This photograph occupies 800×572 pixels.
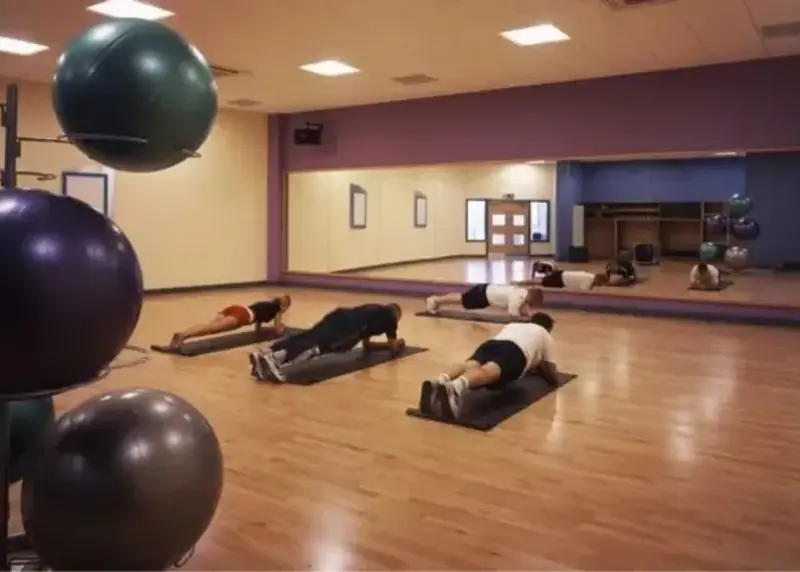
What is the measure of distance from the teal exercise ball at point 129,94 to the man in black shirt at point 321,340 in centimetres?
266

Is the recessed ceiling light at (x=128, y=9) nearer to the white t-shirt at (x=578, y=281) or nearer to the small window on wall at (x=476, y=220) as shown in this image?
the white t-shirt at (x=578, y=281)

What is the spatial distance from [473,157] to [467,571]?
23.9 ft

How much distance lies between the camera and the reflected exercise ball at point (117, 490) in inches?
70.8

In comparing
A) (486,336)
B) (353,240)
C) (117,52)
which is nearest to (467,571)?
(117,52)

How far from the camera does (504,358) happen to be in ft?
13.1

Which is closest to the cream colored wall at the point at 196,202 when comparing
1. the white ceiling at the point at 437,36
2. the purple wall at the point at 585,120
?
the white ceiling at the point at 437,36

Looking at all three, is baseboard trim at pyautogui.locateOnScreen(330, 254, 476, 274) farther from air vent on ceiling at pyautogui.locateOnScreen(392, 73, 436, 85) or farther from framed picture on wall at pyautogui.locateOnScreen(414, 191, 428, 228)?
air vent on ceiling at pyautogui.locateOnScreen(392, 73, 436, 85)

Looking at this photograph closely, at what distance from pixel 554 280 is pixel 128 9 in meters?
5.42

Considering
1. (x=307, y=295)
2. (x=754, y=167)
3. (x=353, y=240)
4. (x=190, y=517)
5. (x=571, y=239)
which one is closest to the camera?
(x=190, y=517)

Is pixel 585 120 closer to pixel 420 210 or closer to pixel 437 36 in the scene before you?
pixel 437 36

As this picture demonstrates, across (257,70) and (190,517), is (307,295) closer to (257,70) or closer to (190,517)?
(257,70)

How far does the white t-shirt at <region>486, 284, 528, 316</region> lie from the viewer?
705 centimetres

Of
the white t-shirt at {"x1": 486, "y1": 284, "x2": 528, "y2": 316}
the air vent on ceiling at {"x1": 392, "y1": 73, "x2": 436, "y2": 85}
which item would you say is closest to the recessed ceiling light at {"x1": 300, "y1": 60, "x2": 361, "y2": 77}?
the air vent on ceiling at {"x1": 392, "y1": 73, "x2": 436, "y2": 85}

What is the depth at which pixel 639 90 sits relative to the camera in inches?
305
